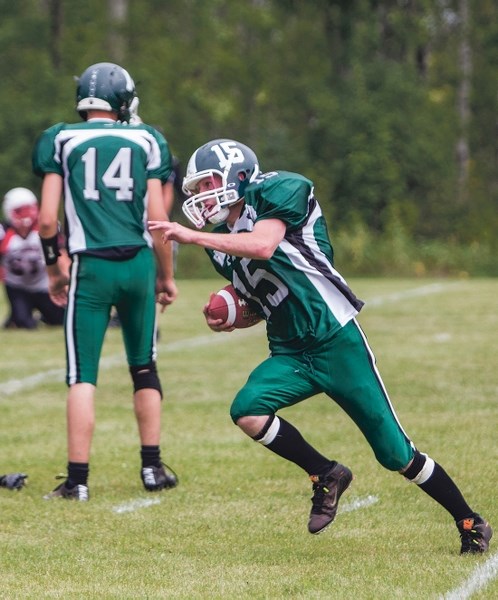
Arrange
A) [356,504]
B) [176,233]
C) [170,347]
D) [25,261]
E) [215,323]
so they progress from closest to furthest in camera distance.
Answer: [176,233]
[215,323]
[356,504]
[170,347]
[25,261]

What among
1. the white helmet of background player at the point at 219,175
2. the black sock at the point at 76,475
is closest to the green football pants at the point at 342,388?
the white helmet of background player at the point at 219,175

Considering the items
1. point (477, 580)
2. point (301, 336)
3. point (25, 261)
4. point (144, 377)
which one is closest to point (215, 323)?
point (301, 336)

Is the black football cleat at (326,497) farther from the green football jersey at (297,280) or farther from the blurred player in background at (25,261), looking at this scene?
the blurred player in background at (25,261)

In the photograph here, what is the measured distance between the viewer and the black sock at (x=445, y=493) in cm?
498

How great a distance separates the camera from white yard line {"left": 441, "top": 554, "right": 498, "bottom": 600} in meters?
4.27

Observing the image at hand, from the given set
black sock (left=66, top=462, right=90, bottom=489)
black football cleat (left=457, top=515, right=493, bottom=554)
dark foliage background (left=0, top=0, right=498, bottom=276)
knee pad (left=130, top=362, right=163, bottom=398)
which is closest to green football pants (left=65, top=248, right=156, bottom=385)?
knee pad (left=130, top=362, right=163, bottom=398)

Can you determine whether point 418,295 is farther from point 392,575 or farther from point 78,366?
point 392,575

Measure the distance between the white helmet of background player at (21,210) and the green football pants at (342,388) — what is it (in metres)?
9.47

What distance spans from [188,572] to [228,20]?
39447 mm

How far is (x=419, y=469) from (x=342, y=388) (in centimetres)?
43

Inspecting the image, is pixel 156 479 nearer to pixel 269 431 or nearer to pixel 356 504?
pixel 356 504

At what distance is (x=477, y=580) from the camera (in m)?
4.47

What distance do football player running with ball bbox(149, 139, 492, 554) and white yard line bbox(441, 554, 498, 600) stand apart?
0.20 meters

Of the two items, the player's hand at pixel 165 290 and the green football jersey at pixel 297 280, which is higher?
the green football jersey at pixel 297 280
